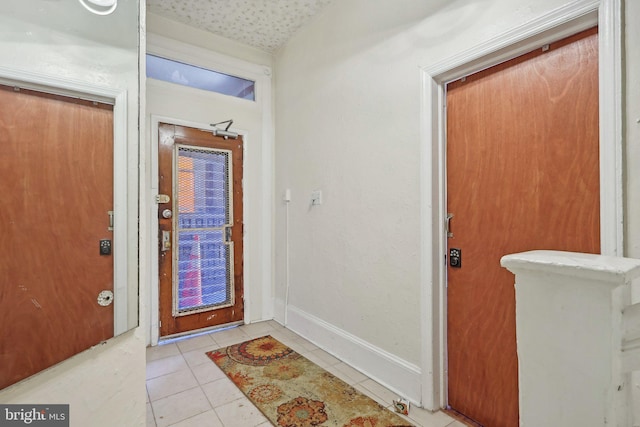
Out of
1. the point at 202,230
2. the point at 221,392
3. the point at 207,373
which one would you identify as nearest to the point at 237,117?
the point at 202,230

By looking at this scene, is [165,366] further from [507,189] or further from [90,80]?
[507,189]

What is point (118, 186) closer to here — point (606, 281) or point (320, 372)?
point (606, 281)

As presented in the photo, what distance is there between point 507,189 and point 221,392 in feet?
6.95

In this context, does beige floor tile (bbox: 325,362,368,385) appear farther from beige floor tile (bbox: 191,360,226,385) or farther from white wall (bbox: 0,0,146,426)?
white wall (bbox: 0,0,146,426)

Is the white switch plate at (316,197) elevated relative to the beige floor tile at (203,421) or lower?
elevated

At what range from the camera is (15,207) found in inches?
30.1

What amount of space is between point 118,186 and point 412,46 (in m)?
1.80

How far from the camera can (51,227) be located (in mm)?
852

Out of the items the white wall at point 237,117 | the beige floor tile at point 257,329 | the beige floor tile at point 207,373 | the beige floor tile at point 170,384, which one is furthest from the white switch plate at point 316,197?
the beige floor tile at point 170,384

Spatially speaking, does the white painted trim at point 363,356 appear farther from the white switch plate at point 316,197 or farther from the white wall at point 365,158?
the white switch plate at point 316,197

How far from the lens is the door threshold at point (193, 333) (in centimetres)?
271

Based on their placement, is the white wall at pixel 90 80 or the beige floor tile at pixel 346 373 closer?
the white wall at pixel 90 80

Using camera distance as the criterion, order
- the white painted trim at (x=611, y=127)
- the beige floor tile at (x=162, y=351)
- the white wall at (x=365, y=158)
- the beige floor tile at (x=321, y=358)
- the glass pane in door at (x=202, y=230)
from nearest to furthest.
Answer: the white painted trim at (x=611, y=127)
the white wall at (x=365, y=158)
the beige floor tile at (x=321, y=358)
the beige floor tile at (x=162, y=351)
the glass pane in door at (x=202, y=230)

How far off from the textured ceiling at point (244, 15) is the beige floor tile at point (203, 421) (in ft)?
10.1
